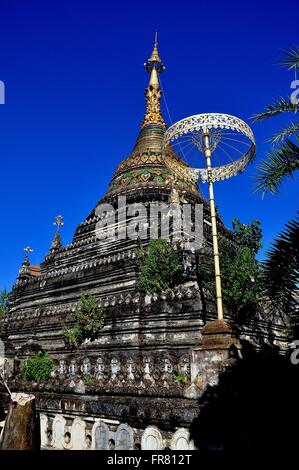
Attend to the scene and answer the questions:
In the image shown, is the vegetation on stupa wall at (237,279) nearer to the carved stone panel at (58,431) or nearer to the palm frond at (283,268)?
the palm frond at (283,268)

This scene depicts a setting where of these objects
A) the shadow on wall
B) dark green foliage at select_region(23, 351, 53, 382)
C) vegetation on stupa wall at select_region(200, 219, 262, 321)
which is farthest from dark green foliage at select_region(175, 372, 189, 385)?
dark green foliage at select_region(23, 351, 53, 382)

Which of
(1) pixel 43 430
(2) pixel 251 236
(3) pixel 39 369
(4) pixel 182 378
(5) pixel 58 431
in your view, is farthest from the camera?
(2) pixel 251 236

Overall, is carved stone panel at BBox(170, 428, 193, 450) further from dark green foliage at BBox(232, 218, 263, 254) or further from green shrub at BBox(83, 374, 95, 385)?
dark green foliage at BBox(232, 218, 263, 254)

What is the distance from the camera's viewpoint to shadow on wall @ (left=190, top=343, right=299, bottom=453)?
564 centimetres

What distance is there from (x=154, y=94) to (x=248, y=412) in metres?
30.8

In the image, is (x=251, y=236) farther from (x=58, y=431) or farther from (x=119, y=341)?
(x=58, y=431)

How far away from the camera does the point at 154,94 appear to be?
1291 inches

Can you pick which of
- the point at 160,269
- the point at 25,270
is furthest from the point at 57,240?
the point at 160,269

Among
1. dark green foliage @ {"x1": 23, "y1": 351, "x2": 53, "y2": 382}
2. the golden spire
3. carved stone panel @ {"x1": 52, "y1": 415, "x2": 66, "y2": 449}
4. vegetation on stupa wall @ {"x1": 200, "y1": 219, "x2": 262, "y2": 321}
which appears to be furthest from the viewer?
the golden spire

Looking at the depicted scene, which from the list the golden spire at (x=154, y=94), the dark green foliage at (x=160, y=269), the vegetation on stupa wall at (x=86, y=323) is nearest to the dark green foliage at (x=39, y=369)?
the vegetation on stupa wall at (x=86, y=323)

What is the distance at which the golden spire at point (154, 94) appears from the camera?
30.0 metres

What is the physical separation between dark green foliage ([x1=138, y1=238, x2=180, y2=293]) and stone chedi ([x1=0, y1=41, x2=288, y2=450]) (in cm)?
51

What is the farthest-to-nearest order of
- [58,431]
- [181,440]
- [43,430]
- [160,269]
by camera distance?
[160,269] → [43,430] → [58,431] → [181,440]

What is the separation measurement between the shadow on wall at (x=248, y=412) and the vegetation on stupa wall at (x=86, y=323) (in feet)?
24.4
